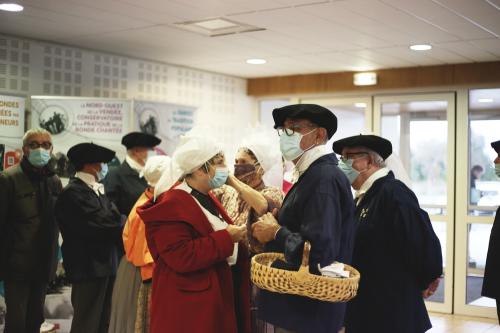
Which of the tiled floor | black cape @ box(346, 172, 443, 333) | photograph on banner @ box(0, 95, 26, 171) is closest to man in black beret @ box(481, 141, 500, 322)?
black cape @ box(346, 172, 443, 333)

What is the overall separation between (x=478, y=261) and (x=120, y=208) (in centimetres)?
381

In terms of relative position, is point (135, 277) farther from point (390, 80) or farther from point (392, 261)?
A: point (390, 80)

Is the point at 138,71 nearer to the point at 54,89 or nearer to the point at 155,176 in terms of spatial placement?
the point at 54,89

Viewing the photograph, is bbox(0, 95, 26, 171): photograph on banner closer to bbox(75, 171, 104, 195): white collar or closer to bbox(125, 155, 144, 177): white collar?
bbox(125, 155, 144, 177): white collar

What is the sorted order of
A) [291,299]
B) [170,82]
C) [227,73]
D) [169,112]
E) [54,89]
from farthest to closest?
[227,73]
[170,82]
[169,112]
[54,89]
[291,299]

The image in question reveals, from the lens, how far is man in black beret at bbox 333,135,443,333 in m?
3.08

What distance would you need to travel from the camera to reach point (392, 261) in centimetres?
313

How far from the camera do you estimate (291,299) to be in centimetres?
265

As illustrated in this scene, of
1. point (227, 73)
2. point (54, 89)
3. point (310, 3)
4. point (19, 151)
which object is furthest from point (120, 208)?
point (227, 73)

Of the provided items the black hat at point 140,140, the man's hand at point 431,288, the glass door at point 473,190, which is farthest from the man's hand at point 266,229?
the glass door at point 473,190

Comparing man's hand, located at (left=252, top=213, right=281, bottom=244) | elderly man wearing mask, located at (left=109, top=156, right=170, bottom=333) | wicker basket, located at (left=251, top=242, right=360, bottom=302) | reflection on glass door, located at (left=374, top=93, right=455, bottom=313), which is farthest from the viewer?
reflection on glass door, located at (left=374, top=93, right=455, bottom=313)

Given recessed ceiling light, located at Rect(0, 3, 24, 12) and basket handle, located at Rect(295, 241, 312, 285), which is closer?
basket handle, located at Rect(295, 241, 312, 285)

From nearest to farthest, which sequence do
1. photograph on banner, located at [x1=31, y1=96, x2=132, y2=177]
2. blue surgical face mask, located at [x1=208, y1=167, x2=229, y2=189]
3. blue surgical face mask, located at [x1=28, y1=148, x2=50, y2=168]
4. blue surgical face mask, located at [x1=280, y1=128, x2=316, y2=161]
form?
blue surgical face mask, located at [x1=280, y1=128, x2=316, y2=161] → blue surgical face mask, located at [x1=208, y1=167, x2=229, y2=189] → blue surgical face mask, located at [x1=28, y1=148, x2=50, y2=168] → photograph on banner, located at [x1=31, y1=96, x2=132, y2=177]

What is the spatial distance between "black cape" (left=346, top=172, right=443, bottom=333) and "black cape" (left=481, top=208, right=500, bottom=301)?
81 cm
